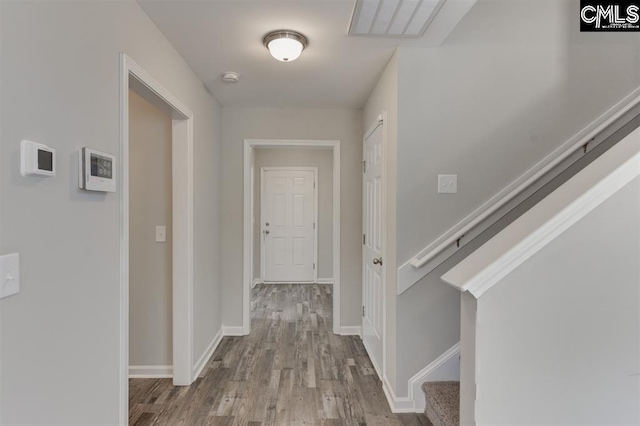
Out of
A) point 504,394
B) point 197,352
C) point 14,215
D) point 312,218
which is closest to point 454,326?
point 504,394

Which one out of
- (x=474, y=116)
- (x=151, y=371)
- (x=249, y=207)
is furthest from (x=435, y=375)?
(x=249, y=207)

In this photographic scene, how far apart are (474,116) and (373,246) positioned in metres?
1.27

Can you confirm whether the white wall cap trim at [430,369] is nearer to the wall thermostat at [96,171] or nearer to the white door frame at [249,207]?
the white door frame at [249,207]

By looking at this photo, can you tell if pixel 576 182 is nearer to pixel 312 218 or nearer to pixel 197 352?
pixel 197 352

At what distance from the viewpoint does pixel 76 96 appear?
128 centimetres

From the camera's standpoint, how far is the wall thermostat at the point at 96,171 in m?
1.30

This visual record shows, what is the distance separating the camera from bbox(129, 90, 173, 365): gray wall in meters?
2.57

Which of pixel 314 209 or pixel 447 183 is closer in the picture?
pixel 447 183

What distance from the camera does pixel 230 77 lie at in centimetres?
267

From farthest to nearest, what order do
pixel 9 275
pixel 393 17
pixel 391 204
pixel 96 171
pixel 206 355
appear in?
pixel 206 355, pixel 391 204, pixel 393 17, pixel 96 171, pixel 9 275

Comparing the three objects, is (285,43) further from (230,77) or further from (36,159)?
(36,159)

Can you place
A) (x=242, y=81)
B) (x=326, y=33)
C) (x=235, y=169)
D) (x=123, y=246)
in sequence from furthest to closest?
(x=235, y=169), (x=242, y=81), (x=326, y=33), (x=123, y=246)

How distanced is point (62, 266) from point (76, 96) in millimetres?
616

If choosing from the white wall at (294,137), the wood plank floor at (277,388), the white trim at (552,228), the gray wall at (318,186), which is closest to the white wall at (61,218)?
the wood plank floor at (277,388)
